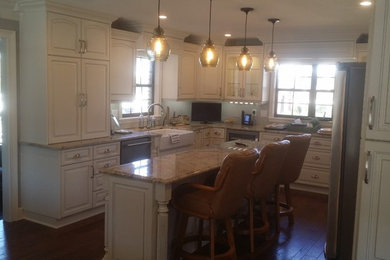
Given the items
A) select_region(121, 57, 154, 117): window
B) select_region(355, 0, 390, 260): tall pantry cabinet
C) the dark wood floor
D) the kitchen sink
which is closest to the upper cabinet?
the kitchen sink

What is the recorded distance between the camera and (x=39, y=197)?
4.46 meters

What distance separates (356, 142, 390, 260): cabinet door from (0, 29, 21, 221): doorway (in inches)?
146

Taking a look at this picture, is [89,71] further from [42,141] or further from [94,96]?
[42,141]

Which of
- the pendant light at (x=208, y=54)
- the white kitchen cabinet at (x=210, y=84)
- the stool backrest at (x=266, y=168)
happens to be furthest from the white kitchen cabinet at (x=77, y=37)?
the white kitchen cabinet at (x=210, y=84)

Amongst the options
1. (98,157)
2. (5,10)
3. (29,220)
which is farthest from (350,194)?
(5,10)

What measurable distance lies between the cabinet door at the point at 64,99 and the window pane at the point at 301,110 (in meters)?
3.88

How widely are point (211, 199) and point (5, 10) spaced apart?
3.08 meters

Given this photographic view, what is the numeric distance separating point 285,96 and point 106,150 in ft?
11.7

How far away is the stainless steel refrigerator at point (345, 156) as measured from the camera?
3.43 meters

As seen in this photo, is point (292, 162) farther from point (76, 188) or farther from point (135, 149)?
point (76, 188)

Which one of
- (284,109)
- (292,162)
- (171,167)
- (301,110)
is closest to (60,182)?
(171,167)

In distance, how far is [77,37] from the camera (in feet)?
14.7

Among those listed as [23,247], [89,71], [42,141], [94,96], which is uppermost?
[89,71]

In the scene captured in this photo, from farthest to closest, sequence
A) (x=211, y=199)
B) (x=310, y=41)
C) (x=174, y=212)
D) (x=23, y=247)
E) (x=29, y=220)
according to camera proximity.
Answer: (x=310, y=41) → (x=29, y=220) → (x=23, y=247) → (x=174, y=212) → (x=211, y=199)
